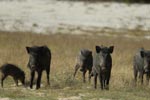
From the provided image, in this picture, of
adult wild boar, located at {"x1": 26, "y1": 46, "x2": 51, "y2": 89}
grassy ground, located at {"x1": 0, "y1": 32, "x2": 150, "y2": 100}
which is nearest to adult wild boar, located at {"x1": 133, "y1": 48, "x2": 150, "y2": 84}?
grassy ground, located at {"x1": 0, "y1": 32, "x2": 150, "y2": 100}

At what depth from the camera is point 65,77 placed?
21.1m

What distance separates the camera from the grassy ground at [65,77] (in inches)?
641

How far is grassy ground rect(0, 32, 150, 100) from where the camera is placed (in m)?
16.3

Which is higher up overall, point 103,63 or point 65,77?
point 103,63

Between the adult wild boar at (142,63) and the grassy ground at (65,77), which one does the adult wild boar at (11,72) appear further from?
the adult wild boar at (142,63)

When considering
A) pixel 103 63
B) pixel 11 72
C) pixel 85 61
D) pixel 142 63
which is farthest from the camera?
pixel 85 61

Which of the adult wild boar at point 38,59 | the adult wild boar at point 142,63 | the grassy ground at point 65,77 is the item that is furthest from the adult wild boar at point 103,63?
the adult wild boar at point 38,59

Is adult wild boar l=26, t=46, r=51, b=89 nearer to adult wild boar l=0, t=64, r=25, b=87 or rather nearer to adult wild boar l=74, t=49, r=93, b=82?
adult wild boar l=0, t=64, r=25, b=87

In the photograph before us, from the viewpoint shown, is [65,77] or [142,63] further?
[65,77]

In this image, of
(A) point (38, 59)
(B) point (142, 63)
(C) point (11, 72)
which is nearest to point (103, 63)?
(A) point (38, 59)

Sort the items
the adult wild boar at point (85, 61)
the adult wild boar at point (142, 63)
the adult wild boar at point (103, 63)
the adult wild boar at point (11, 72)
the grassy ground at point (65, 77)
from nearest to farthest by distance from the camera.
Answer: the grassy ground at point (65, 77)
the adult wild boar at point (103, 63)
the adult wild boar at point (142, 63)
the adult wild boar at point (11, 72)
the adult wild boar at point (85, 61)

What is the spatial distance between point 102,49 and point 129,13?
47.1 meters

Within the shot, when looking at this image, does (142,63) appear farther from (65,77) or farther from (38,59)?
(38,59)

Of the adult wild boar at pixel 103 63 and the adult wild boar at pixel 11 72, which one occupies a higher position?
the adult wild boar at pixel 103 63
